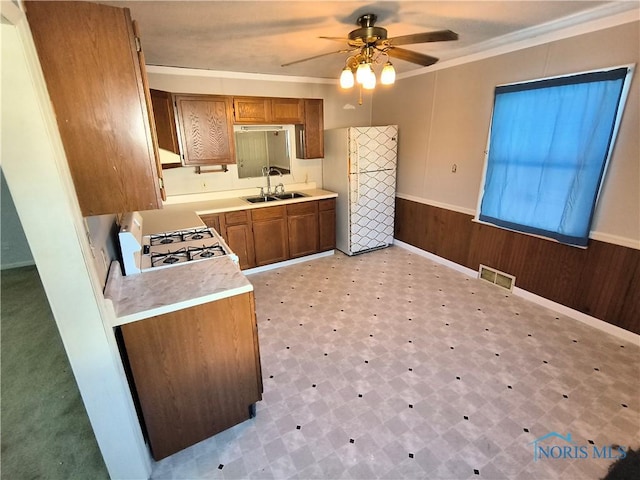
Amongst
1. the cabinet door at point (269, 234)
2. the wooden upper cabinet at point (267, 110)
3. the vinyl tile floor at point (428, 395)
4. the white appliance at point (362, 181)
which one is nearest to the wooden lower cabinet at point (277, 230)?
the cabinet door at point (269, 234)

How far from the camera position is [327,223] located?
4.33 metres

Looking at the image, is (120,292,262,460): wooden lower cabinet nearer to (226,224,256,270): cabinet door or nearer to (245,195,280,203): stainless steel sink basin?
(226,224,256,270): cabinet door

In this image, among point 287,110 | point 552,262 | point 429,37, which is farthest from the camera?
point 287,110

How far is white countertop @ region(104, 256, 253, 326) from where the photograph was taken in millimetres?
1497

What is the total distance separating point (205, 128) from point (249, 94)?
32.3 inches

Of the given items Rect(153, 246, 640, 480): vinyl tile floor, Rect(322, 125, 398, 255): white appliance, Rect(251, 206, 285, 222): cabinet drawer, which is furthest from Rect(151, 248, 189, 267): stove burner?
Rect(322, 125, 398, 255): white appliance

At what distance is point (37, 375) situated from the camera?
236cm

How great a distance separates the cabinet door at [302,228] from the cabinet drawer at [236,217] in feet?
1.85

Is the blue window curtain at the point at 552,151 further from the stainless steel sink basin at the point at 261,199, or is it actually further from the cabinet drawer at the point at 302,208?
the stainless steel sink basin at the point at 261,199

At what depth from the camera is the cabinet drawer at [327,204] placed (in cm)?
421

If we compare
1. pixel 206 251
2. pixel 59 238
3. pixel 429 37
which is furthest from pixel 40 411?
pixel 429 37

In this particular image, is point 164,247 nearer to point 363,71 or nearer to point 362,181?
point 363,71

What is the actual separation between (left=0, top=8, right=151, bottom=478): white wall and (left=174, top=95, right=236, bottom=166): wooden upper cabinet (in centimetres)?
237

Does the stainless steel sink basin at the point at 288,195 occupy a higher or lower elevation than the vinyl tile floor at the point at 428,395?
higher
